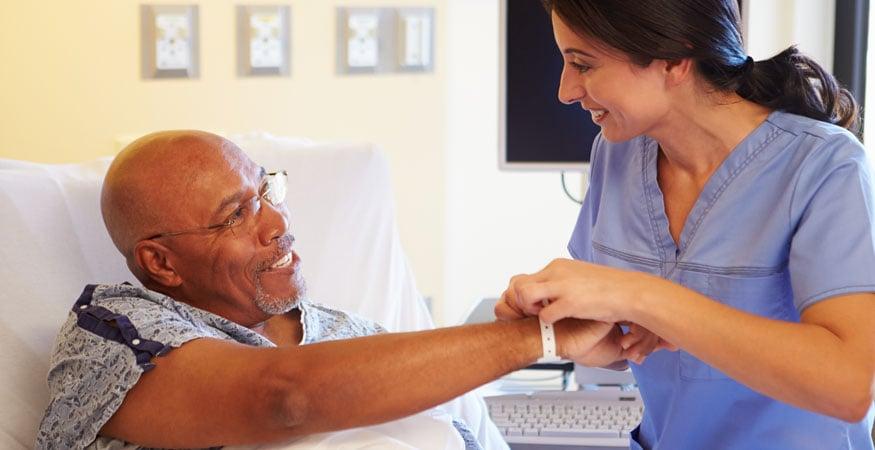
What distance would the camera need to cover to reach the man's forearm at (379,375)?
135cm

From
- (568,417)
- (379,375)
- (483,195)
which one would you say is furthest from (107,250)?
(483,195)

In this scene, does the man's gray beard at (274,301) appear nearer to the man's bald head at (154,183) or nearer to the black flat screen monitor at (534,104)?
the man's bald head at (154,183)

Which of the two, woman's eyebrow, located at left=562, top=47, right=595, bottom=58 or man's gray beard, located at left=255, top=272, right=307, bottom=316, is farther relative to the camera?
man's gray beard, located at left=255, top=272, right=307, bottom=316

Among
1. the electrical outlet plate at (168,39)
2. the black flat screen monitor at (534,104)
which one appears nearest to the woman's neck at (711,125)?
the black flat screen monitor at (534,104)

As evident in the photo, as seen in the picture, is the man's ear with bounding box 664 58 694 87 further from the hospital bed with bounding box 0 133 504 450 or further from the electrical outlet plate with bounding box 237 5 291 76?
the electrical outlet plate with bounding box 237 5 291 76

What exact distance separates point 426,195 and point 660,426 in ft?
5.13

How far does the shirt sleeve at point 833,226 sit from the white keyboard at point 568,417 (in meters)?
0.72

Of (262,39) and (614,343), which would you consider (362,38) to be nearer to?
(262,39)

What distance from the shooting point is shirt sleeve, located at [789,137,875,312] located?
1363 mm

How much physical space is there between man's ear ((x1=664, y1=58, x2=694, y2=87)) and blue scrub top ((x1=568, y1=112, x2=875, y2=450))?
127 mm

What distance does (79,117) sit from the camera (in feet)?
9.70

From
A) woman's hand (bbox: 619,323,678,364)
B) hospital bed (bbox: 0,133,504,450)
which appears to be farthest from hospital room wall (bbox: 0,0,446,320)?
woman's hand (bbox: 619,323,678,364)

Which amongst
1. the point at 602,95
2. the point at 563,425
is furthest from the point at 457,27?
the point at 602,95

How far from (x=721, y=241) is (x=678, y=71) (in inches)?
9.7
